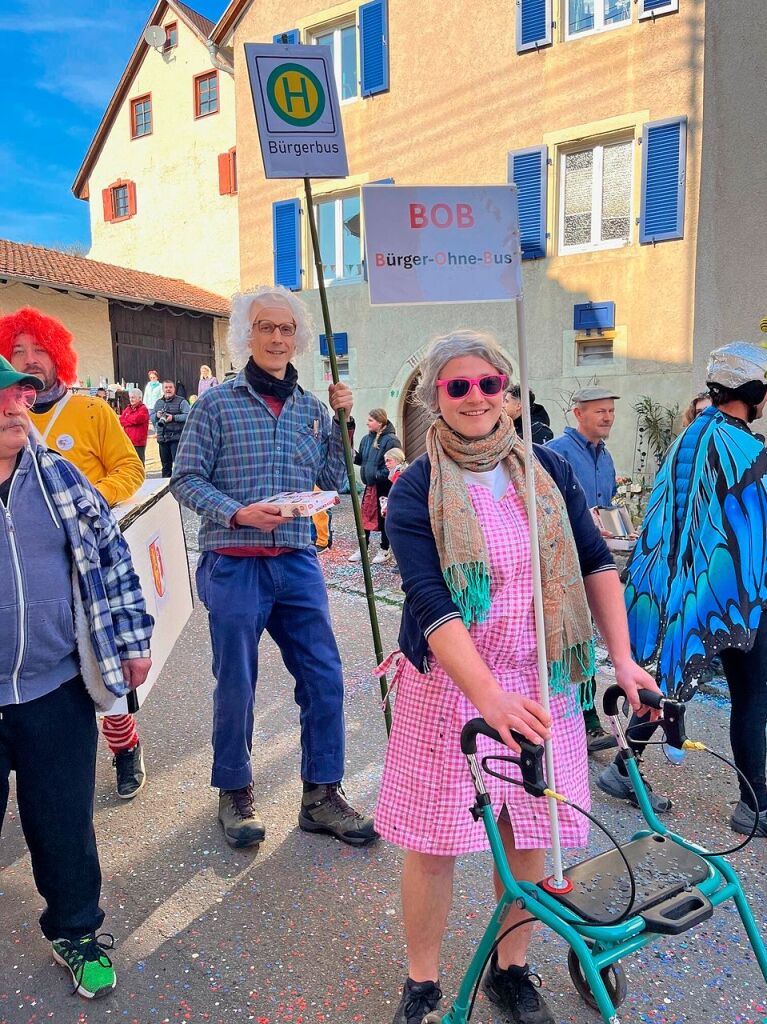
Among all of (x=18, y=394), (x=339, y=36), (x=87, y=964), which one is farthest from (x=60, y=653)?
(x=339, y=36)

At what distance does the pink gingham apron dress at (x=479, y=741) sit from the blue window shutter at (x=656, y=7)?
10555 mm

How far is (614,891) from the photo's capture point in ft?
5.58

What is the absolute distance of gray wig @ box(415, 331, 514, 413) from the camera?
76.7 inches

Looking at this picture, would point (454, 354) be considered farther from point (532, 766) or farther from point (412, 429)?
point (412, 429)

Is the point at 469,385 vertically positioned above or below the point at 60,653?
above

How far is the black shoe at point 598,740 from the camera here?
3.78 metres

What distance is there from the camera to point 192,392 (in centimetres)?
2306

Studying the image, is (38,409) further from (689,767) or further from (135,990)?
(689,767)

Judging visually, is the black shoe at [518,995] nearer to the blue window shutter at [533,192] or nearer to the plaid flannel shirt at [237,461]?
the plaid flannel shirt at [237,461]

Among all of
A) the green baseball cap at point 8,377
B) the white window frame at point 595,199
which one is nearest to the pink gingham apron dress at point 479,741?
the green baseball cap at point 8,377

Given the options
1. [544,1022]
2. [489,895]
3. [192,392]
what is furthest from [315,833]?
[192,392]

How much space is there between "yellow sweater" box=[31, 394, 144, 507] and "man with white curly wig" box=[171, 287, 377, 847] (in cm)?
39

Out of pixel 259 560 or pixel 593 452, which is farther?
pixel 593 452

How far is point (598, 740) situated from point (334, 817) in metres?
1.43
